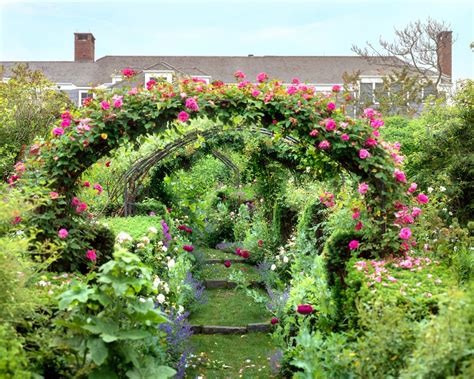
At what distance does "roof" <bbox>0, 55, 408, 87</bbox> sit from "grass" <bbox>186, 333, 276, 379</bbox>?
27.7 meters

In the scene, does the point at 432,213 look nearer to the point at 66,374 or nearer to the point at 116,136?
the point at 116,136

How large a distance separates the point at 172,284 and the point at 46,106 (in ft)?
37.9


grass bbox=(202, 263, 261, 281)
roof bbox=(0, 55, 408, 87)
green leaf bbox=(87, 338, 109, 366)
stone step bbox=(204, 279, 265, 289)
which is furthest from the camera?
roof bbox=(0, 55, 408, 87)

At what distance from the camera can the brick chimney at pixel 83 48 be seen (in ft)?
118

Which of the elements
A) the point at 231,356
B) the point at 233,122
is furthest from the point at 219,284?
the point at 233,122

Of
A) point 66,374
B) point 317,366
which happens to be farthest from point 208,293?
point 66,374

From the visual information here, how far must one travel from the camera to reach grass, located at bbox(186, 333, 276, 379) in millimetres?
5137

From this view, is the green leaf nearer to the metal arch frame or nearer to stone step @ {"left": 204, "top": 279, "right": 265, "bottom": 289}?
the metal arch frame

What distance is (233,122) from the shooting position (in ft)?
18.0

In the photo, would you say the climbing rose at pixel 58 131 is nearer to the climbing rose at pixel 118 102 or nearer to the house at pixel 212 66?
the climbing rose at pixel 118 102

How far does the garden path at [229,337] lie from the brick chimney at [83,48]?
30.3 m

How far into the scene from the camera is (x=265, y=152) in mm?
9203

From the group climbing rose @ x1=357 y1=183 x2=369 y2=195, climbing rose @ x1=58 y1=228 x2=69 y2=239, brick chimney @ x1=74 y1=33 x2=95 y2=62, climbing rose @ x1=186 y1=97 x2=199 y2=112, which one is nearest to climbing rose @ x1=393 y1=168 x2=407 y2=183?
climbing rose @ x1=357 y1=183 x2=369 y2=195

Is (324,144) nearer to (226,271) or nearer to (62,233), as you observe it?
(62,233)
